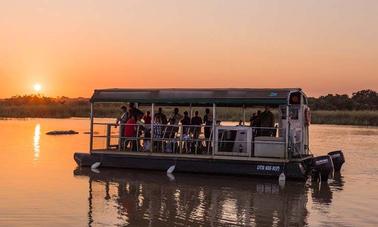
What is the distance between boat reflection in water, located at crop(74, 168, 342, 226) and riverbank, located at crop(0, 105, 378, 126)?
45.1 metres

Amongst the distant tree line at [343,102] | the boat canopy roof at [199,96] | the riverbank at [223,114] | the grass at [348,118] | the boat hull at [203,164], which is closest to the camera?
the boat hull at [203,164]

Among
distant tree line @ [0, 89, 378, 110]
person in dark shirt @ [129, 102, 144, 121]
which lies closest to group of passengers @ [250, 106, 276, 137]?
person in dark shirt @ [129, 102, 144, 121]

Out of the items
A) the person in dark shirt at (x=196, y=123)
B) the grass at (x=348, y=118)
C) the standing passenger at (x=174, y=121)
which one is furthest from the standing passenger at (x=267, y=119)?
the grass at (x=348, y=118)

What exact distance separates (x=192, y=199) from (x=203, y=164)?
408 cm

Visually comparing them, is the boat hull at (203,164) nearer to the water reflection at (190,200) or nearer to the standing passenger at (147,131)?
the water reflection at (190,200)

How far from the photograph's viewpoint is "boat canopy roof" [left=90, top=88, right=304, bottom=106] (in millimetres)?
17906

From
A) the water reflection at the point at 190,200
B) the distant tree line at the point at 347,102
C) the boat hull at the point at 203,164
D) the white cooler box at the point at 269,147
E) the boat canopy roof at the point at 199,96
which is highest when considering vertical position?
the distant tree line at the point at 347,102

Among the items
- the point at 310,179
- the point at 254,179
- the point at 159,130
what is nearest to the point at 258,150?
the point at 254,179

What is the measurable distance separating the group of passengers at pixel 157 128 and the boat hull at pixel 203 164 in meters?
0.65

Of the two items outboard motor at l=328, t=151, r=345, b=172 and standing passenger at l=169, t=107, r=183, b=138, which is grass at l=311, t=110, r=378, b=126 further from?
standing passenger at l=169, t=107, r=183, b=138

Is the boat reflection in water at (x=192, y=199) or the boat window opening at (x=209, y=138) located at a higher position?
the boat window opening at (x=209, y=138)

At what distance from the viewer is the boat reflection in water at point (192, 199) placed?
12.0m

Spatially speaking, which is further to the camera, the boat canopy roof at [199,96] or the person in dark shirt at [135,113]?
the person in dark shirt at [135,113]

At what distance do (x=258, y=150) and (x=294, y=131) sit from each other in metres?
1.51
